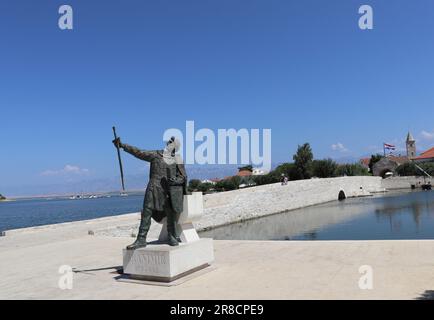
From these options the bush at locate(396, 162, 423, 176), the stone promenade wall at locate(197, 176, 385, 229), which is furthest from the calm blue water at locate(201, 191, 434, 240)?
the bush at locate(396, 162, 423, 176)

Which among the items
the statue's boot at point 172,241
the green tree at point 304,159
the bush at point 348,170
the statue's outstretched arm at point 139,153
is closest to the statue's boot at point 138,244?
the statue's boot at point 172,241

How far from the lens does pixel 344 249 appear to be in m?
7.98

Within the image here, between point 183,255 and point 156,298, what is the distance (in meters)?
1.15

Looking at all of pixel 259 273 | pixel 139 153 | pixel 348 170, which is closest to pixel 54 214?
pixel 139 153

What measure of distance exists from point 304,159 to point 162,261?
2168 inches

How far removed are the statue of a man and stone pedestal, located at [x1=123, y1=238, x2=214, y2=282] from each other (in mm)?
201


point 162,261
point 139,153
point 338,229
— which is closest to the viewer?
point 162,261

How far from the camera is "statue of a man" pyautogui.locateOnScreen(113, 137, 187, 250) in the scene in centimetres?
641

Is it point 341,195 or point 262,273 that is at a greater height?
point 262,273

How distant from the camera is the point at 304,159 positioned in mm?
59031

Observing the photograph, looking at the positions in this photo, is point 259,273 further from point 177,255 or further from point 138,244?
point 138,244

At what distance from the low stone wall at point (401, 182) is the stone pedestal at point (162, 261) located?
6175 cm

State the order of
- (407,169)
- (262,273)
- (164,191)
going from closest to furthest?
(262,273) → (164,191) → (407,169)
